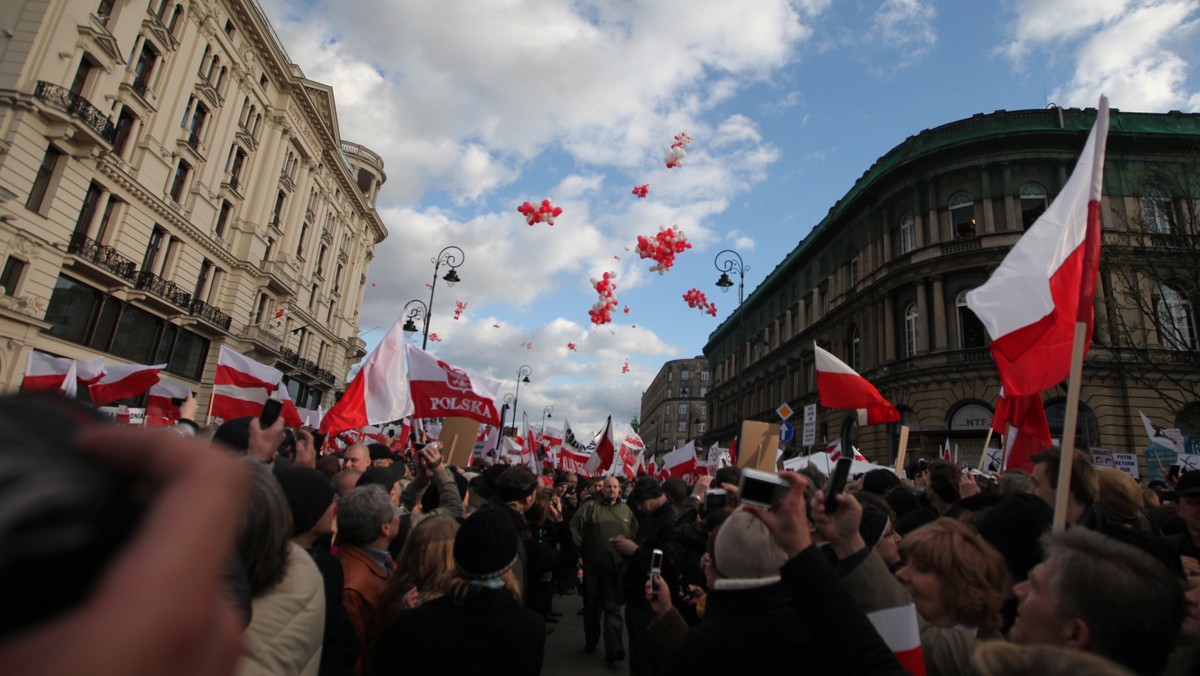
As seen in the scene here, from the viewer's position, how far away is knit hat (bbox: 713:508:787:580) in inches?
98.2

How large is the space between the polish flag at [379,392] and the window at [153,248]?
24.7 metres

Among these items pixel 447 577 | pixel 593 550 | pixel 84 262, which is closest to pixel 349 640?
pixel 447 577

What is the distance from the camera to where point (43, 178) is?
70.2 ft

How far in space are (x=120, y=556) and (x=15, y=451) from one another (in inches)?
5.7

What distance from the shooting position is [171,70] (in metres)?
26.7

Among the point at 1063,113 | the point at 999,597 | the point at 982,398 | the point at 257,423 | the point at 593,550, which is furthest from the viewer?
the point at 1063,113

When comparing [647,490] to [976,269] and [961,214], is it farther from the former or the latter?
[961,214]

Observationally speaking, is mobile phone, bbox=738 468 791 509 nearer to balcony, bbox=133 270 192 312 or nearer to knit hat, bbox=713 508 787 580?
knit hat, bbox=713 508 787 580

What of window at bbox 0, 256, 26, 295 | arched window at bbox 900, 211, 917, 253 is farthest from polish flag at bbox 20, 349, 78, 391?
arched window at bbox 900, 211, 917, 253

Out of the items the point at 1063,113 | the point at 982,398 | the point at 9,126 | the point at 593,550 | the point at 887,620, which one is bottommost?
the point at 593,550

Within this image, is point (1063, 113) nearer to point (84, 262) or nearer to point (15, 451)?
point (15, 451)

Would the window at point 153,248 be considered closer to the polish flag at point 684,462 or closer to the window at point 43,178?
the window at point 43,178

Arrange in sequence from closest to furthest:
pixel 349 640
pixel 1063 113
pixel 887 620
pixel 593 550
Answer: pixel 887 620 < pixel 349 640 < pixel 593 550 < pixel 1063 113

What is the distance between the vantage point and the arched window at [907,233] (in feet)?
→ 103
